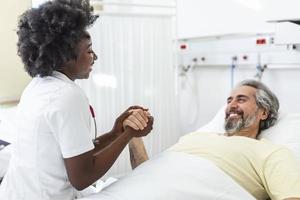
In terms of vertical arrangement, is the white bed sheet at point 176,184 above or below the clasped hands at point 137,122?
below

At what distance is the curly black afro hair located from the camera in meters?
1.16

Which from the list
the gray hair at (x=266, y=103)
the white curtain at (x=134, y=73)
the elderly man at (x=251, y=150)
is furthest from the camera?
the white curtain at (x=134, y=73)

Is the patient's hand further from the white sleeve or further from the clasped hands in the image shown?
the white sleeve

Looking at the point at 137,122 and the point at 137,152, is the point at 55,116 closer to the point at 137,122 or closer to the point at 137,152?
the point at 137,122

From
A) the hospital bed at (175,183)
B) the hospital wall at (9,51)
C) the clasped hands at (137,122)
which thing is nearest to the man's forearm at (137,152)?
the hospital bed at (175,183)

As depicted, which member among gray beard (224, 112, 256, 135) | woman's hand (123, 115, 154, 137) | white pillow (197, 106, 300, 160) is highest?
Result: woman's hand (123, 115, 154, 137)

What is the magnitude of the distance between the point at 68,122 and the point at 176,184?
0.46 metres

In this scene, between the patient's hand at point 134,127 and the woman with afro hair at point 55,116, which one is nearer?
the woman with afro hair at point 55,116

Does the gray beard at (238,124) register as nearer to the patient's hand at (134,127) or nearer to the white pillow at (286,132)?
the white pillow at (286,132)

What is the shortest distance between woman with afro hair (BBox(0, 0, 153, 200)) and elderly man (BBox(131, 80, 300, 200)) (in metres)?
0.53

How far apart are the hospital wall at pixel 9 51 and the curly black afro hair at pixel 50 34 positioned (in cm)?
168

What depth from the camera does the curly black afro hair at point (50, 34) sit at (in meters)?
1.16

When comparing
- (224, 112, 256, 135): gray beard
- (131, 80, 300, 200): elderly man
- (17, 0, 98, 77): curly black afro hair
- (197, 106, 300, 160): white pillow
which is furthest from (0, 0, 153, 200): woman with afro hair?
(197, 106, 300, 160): white pillow

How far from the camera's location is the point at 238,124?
1818 mm
